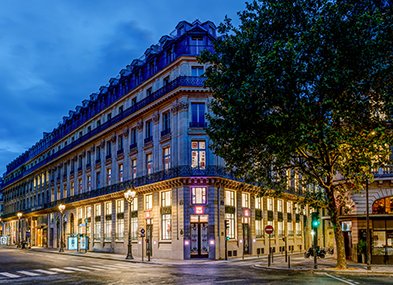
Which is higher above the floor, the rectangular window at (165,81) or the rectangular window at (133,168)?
the rectangular window at (165,81)

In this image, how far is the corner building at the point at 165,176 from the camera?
40.4 meters

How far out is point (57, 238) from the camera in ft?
240

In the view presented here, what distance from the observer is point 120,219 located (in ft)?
169

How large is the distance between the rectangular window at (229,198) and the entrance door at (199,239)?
3.62m

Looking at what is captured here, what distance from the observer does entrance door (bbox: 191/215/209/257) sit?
39.9m

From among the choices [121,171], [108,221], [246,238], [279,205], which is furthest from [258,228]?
[108,221]

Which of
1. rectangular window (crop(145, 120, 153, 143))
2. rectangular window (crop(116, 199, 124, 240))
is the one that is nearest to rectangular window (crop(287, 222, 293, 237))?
rectangular window (crop(116, 199, 124, 240))

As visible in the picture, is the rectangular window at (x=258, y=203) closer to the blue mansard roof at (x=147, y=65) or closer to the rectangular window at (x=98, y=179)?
the blue mansard roof at (x=147, y=65)

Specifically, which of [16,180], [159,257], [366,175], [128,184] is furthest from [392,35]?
[16,180]

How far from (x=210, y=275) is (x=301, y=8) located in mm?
14918

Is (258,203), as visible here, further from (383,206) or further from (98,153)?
(98,153)

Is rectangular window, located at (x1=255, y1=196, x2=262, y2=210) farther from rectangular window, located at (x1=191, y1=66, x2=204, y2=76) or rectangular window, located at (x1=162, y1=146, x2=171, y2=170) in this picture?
rectangular window, located at (x1=191, y1=66, x2=204, y2=76)

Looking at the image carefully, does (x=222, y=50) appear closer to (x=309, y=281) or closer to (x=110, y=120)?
(x=309, y=281)

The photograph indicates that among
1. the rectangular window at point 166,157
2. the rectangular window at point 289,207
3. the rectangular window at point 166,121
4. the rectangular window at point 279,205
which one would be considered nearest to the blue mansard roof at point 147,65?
the rectangular window at point 166,121
